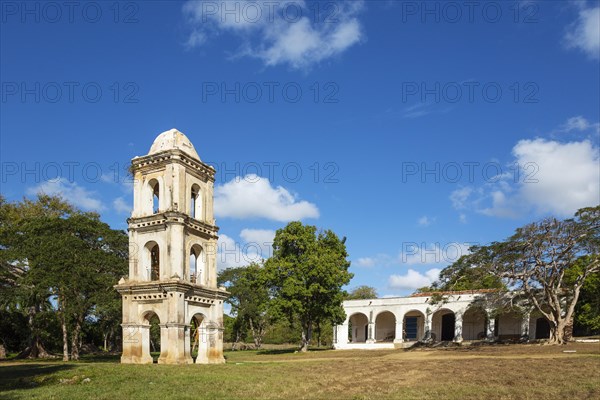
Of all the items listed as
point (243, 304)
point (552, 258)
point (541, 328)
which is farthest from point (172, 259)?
point (541, 328)

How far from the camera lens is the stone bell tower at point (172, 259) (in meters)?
23.3

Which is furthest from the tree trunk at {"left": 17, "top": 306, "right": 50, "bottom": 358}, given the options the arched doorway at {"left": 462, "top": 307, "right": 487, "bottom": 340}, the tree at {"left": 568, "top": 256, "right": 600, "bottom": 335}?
the tree at {"left": 568, "top": 256, "right": 600, "bottom": 335}

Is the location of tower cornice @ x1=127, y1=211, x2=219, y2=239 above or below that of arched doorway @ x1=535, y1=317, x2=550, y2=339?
above

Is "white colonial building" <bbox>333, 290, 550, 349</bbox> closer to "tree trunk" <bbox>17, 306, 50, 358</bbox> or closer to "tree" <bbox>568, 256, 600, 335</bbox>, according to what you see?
"tree" <bbox>568, 256, 600, 335</bbox>

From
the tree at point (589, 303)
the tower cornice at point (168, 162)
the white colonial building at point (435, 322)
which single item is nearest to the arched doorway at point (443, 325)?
the white colonial building at point (435, 322)

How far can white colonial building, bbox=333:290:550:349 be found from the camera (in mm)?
46188

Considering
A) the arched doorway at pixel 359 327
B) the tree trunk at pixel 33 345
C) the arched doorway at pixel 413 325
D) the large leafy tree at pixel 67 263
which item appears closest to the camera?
the large leafy tree at pixel 67 263

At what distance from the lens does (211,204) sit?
27.2m

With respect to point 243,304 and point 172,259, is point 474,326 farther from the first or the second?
point 172,259

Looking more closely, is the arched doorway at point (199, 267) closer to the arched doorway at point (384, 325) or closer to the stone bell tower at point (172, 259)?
the stone bell tower at point (172, 259)

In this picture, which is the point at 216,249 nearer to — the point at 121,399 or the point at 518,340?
the point at 121,399

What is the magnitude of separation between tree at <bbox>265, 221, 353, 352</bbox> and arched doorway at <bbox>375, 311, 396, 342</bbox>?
15.8 meters

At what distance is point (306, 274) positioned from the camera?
3828 cm

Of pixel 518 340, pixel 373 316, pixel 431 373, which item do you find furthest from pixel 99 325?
pixel 518 340
